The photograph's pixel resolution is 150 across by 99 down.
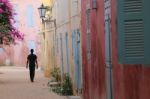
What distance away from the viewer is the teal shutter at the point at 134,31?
6926mm

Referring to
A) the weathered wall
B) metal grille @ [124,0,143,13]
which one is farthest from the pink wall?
metal grille @ [124,0,143,13]

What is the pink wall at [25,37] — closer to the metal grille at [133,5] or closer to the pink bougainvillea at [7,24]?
the pink bougainvillea at [7,24]

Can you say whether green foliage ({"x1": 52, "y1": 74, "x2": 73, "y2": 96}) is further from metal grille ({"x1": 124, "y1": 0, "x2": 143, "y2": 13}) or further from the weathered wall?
metal grille ({"x1": 124, "y1": 0, "x2": 143, "y2": 13})

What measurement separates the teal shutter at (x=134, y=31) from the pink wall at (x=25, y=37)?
51567mm

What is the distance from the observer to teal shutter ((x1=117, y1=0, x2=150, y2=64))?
6926 mm

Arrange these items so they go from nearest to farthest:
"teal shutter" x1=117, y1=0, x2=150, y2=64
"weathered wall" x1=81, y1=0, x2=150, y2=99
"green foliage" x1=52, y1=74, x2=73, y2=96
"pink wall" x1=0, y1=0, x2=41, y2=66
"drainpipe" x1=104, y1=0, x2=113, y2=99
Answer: "teal shutter" x1=117, y1=0, x2=150, y2=64 → "weathered wall" x1=81, y1=0, x2=150, y2=99 → "drainpipe" x1=104, y1=0, x2=113, y2=99 → "green foliage" x1=52, y1=74, x2=73, y2=96 → "pink wall" x1=0, y1=0, x2=41, y2=66

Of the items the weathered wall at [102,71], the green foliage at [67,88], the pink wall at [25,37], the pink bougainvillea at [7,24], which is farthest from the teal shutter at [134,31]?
the pink wall at [25,37]

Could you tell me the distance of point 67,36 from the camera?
23500mm

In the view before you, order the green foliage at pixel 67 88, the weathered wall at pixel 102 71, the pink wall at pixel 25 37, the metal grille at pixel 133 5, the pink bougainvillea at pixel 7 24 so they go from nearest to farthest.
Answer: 1. the metal grille at pixel 133 5
2. the weathered wall at pixel 102 71
3. the green foliage at pixel 67 88
4. the pink bougainvillea at pixel 7 24
5. the pink wall at pixel 25 37

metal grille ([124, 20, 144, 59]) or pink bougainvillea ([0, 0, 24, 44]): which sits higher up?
pink bougainvillea ([0, 0, 24, 44])

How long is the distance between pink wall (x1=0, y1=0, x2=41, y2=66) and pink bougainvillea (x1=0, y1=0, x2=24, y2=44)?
30232 millimetres

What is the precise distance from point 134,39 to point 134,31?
0.34 ft

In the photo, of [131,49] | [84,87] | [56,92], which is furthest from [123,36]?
[56,92]

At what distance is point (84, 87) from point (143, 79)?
816 cm
